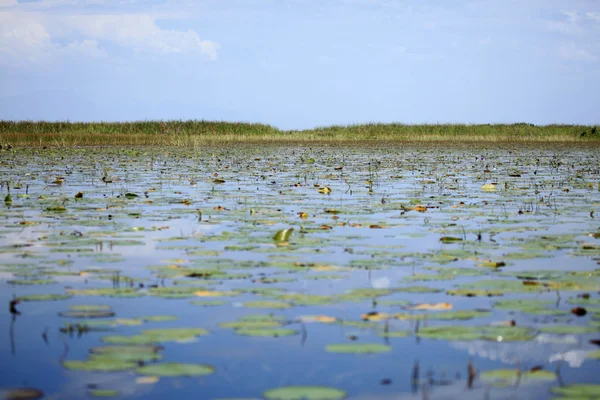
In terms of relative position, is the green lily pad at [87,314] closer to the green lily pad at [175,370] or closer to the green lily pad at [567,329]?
the green lily pad at [175,370]

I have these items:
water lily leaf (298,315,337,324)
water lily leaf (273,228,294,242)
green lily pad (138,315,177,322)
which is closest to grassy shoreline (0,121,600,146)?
water lily leaf (273,228,294,242)

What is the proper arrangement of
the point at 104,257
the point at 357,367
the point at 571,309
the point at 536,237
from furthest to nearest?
1. the point at 536,237
2. the point at 104,257
3. the point at 571,309
4. the point at 357,367

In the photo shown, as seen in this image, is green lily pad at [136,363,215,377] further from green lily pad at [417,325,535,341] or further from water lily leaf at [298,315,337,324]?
green lily pad at [417,325,535,341]

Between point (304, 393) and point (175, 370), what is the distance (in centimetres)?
58

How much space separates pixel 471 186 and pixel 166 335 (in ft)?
31.9

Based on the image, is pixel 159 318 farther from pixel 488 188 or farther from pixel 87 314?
pixel 488 188

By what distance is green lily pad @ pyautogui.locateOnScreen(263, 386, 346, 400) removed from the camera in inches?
105

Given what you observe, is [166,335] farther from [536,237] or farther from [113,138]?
[113,138]

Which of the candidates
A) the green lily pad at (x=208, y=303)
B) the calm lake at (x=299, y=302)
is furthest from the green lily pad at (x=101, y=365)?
the green lily pad at (x=208, y=303)

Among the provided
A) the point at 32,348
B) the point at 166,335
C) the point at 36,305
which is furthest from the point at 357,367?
the point at 36,305

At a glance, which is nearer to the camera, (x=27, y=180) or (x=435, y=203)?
(x=435, y=203)

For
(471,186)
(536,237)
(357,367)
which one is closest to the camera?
(357,367)

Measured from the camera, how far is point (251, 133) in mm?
46750

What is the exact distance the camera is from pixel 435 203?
31.2ft
